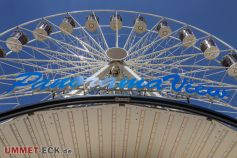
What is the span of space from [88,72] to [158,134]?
6.42m

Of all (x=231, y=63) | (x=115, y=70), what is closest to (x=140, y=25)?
(x=115, y=70)

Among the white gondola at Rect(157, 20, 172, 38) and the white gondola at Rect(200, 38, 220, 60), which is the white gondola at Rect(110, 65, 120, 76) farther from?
the white gondola at Rect(200, 38, 220, 60)

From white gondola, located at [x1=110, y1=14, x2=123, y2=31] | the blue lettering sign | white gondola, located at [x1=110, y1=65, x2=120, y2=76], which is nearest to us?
the blue lettering sign

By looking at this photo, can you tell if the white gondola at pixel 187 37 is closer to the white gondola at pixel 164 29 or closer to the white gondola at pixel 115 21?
the white gondola at pixel 164 29

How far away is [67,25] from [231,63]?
318 inches

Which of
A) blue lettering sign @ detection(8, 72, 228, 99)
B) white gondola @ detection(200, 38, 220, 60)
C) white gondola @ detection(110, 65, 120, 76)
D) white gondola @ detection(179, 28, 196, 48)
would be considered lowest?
white gondola @ detection(110, 65, 120, 76)

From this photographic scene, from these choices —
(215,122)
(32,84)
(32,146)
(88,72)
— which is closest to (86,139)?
(32,146)

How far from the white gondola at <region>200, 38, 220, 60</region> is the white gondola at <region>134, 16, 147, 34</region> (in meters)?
3.46

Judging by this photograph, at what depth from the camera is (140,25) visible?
56.9ft

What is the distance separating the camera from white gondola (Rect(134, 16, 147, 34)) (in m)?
17.3

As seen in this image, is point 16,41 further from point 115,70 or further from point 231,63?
point 231,63

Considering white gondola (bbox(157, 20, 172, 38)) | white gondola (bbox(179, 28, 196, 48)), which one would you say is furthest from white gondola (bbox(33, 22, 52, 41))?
white gondola (bbox(179, 28, 196, 48))

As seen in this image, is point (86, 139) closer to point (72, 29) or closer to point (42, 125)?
point (42, 125)

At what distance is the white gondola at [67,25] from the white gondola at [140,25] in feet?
10.9
